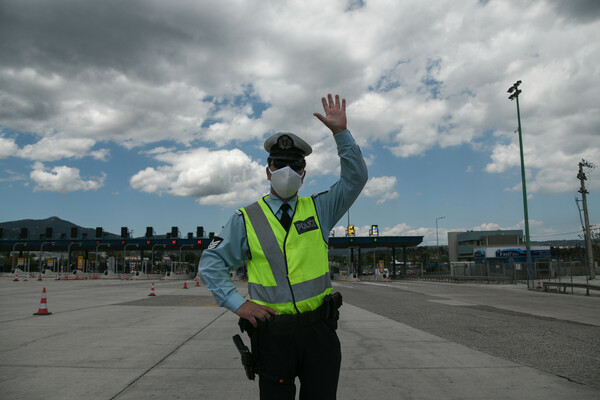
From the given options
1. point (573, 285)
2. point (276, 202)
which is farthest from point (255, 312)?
point (573, 285)

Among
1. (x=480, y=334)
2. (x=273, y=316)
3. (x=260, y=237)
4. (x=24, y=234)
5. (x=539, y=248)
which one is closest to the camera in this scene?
(x=273, y=316)

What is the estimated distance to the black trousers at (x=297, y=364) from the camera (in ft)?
6.68

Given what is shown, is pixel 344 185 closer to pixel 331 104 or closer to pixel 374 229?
pixel 331 104

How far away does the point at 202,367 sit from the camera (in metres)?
5.25

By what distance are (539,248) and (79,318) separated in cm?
5274

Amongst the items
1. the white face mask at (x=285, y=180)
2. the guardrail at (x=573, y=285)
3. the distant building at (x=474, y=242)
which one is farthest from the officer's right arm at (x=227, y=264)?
the distant building at (x=474, y=242)

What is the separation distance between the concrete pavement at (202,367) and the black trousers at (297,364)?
88.9 inches

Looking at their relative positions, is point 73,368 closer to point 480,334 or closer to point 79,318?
point 79,318

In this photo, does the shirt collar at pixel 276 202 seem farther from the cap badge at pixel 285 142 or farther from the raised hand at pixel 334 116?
the raised hand at pixel 334 116

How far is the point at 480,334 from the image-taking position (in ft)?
26.2

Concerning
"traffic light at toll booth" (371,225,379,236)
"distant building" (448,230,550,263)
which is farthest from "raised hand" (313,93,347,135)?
"distant building" (448,230,550,263)

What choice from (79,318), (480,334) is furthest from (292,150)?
(79,318)

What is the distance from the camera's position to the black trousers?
2.04m

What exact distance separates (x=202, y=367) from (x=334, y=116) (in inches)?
162
